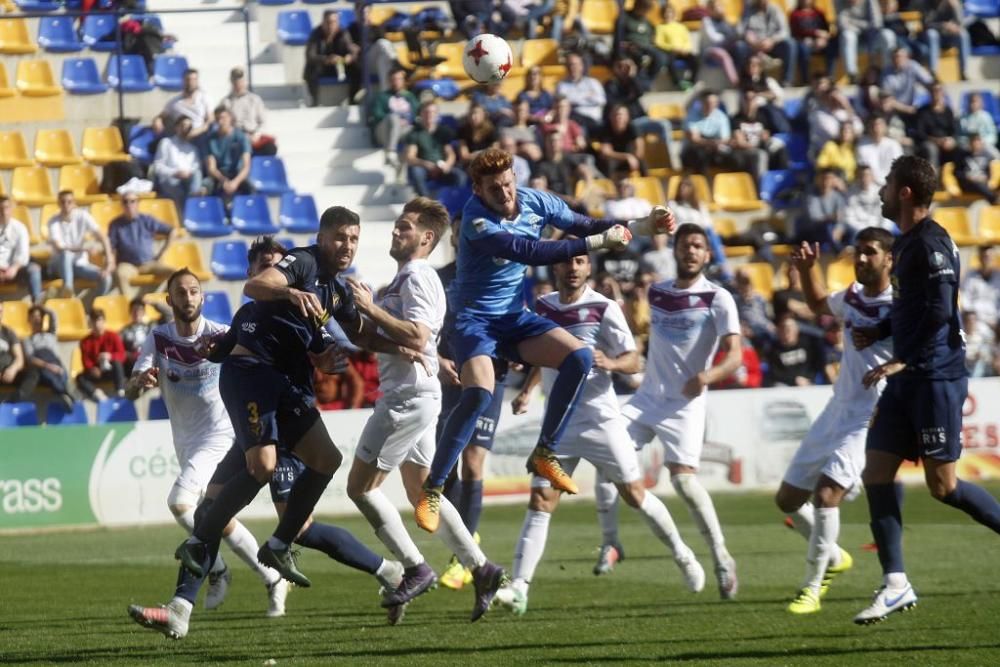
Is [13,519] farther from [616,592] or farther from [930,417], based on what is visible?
[930,417]

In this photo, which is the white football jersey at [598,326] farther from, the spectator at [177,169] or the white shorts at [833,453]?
the spectator at [177,169]

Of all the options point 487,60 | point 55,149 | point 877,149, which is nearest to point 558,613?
point 487,60

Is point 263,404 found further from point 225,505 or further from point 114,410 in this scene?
point 114,410

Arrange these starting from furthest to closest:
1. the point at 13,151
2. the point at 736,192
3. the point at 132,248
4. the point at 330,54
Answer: the point at 330,54 → the point at 736,192 → the point at 13,151 → the point at 132,248

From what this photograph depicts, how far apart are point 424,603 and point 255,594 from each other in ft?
4.87

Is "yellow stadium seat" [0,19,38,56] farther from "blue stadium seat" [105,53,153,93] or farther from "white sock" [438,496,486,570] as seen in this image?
"white sock" [438,496,486,570]

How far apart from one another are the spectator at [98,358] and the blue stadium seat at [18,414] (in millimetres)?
593

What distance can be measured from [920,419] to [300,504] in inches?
129

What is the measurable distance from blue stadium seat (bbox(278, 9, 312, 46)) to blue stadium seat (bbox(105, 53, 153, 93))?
2.21 meters

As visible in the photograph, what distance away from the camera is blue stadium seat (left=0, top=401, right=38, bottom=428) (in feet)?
62.2

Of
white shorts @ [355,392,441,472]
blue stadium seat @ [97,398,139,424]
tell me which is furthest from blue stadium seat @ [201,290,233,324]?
white shorts @ [355,392,441,472]

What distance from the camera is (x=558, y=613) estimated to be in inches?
411

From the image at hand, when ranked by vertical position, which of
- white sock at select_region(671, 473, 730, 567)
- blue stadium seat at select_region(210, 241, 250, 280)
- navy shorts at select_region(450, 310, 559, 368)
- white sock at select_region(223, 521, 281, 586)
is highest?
navy shorts at select_region(450, 310, 559, 368)

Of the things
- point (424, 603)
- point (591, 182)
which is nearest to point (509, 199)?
point (424, 603)
